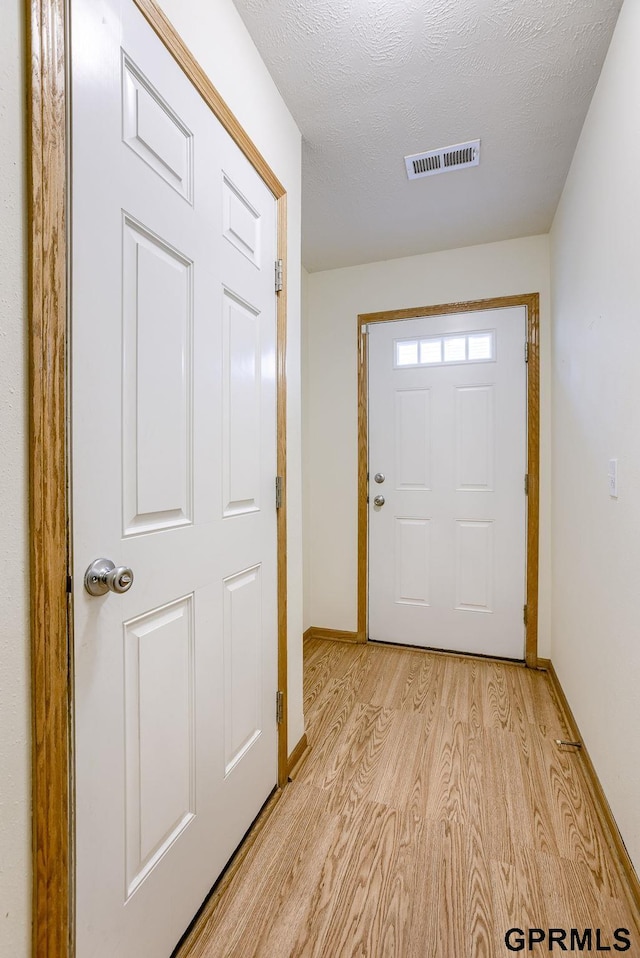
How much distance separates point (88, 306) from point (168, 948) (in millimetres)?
1349

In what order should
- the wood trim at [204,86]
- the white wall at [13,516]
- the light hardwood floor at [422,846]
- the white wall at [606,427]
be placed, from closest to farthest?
the white wall at [13,516] < the wood trim at [204,86] < the light hardwood floor at [422,846] < the white wall at [606,427]

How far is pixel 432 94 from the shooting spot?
5.20 ft

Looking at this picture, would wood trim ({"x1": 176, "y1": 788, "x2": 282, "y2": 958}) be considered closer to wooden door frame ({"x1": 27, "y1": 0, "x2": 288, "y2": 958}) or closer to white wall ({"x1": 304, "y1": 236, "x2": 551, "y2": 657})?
wooden door frame ({"x1": 27, "y1": 0, "x2": 288, "y2": 958})

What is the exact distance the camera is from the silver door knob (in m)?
0.80

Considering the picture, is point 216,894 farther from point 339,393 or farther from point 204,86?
point 339,393

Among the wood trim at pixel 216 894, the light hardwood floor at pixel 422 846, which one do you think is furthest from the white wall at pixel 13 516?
the light hardwood floor at pixel 422 846

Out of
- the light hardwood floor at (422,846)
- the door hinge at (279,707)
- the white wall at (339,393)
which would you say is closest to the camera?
the light hardwood floor at (422,846)

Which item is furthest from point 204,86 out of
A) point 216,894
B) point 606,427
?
point 216,894

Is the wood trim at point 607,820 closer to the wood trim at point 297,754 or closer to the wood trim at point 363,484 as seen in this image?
the wood trim at point 297,754

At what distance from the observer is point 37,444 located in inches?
27.5

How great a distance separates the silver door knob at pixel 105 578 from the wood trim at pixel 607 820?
4.74 ft

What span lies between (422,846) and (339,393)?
2316mm

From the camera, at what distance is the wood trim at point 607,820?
117 centimetres

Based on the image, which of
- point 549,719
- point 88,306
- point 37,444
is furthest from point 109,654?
point 549,719
